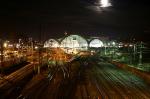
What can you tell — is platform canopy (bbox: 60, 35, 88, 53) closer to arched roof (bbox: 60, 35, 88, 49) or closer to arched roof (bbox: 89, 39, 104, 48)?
arched roof (bbox: 60, 35, 88, 49)

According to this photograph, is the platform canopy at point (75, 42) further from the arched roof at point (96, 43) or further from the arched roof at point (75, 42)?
the arched roof at point (96, 43)

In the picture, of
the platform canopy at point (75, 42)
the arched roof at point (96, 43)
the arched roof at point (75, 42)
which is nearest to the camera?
the platform canopy at point (75, 42)

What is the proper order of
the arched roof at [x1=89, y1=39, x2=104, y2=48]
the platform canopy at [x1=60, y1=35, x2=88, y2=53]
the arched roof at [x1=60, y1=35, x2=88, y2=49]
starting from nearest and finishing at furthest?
1. the platform canopy at [x1=60, y1=35, x2=88, y2=53]
2. the arched roof at [x1=60, y1=35, x2=88, y2=49]
3. the arched roof at [x1=89, y1=39, x2=104, y2=48]

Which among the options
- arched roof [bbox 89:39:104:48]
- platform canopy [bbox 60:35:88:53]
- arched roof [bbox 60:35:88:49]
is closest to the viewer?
platform canopy [bbox 60:35:88:53]

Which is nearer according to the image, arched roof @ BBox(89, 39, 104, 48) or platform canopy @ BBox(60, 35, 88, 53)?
platform canopy @ BBox(60, 35, 88, 53)

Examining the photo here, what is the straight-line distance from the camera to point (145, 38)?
182 feet

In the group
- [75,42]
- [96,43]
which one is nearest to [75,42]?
[75,42]

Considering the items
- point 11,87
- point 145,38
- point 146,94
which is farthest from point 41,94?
point 145,38

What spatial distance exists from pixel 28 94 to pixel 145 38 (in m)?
39.7

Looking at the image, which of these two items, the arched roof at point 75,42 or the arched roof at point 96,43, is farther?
the arched roof at point 96,43

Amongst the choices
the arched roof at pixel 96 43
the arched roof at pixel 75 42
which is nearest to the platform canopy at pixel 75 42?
the arched roof at pixel 75 42

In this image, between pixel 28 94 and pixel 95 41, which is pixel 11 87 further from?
pixel 95 41

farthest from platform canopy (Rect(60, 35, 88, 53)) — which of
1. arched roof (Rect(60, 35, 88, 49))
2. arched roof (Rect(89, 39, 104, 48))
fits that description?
arched roof (Rect(89, 39, 104, 48))

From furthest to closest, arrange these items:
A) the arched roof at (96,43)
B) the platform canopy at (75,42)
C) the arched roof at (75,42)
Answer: the arched roof at (96,43)
the arched roof at (75,42)
the platform canopy at (75,42)
